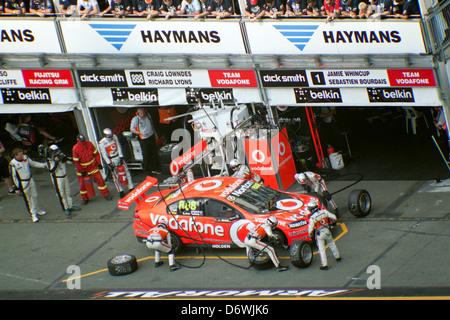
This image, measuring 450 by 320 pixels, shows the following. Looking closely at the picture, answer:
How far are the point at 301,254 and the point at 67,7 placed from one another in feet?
31.3

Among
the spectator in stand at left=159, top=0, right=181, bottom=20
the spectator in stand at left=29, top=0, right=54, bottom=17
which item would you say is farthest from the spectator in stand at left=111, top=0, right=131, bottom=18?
the spectator in stand at left=29, top=0, right=54, bottom=17

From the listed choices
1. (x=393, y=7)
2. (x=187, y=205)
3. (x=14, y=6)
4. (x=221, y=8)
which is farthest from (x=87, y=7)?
(x=393, y=7)

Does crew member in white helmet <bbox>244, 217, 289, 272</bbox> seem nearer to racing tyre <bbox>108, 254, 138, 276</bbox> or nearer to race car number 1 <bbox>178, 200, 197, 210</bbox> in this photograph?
race car number 1 <bbox>178, 200, 197, 210</bbox>

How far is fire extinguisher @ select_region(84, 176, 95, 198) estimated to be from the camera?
16.5 metres

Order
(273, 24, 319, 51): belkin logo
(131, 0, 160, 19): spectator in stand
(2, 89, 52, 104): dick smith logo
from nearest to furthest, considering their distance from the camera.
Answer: (273, 24, 319, 51): belkin logo, (131, 0, 160, 19): spectator in stand, (2, 89, 52, 104): dick smith logo

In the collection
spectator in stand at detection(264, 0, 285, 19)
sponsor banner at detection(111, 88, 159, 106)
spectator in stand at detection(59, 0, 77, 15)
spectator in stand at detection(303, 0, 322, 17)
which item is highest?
spectator in stand at detection(59, 0, 77, 15)

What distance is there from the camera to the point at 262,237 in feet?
39.4

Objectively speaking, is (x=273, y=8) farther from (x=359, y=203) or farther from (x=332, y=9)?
(x=359, y=203)

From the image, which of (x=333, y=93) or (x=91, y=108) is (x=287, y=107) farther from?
(x=91, y=108)

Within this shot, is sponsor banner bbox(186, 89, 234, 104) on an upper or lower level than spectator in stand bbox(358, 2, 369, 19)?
lower

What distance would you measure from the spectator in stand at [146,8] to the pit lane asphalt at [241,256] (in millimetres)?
4989

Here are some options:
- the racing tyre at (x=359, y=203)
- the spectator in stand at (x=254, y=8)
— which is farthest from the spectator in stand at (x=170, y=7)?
the racing tyre at (x=359, y=203)

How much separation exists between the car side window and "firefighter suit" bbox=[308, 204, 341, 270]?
59.2 inches

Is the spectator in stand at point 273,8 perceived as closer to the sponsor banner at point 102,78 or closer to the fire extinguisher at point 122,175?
the sponsor banner at point 102,78
